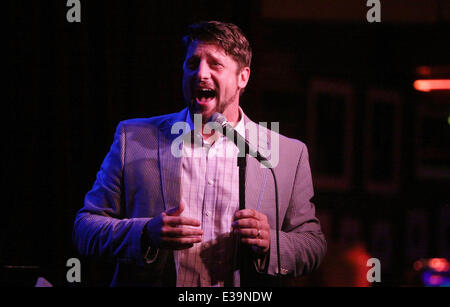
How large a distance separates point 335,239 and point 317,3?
1.36m

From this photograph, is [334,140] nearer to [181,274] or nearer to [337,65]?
[337,65]

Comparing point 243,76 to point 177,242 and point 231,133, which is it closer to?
point 231,133

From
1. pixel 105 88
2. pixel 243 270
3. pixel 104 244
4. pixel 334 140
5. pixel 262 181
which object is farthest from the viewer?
pixel 334 140

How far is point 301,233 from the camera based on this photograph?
220 cm

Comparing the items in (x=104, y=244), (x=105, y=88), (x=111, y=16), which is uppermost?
(x=111, y=16)

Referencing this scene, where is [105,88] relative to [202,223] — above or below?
above

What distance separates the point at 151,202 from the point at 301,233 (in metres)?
0.70

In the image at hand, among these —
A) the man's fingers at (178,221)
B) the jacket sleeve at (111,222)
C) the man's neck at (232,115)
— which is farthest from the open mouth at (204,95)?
the man's fingers at (178,221)

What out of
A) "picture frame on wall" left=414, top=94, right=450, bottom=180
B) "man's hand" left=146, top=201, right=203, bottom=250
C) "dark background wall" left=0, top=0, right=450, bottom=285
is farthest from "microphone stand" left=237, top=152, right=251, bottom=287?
"picture frame on wall" left=414, top=94, right=450, bottom=180

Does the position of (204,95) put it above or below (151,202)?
above

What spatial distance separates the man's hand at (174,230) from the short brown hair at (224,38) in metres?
0.83

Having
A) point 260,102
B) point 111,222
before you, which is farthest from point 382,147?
point 111,222

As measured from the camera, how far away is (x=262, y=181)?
2.16 m

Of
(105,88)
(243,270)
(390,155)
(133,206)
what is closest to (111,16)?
(105,88)
